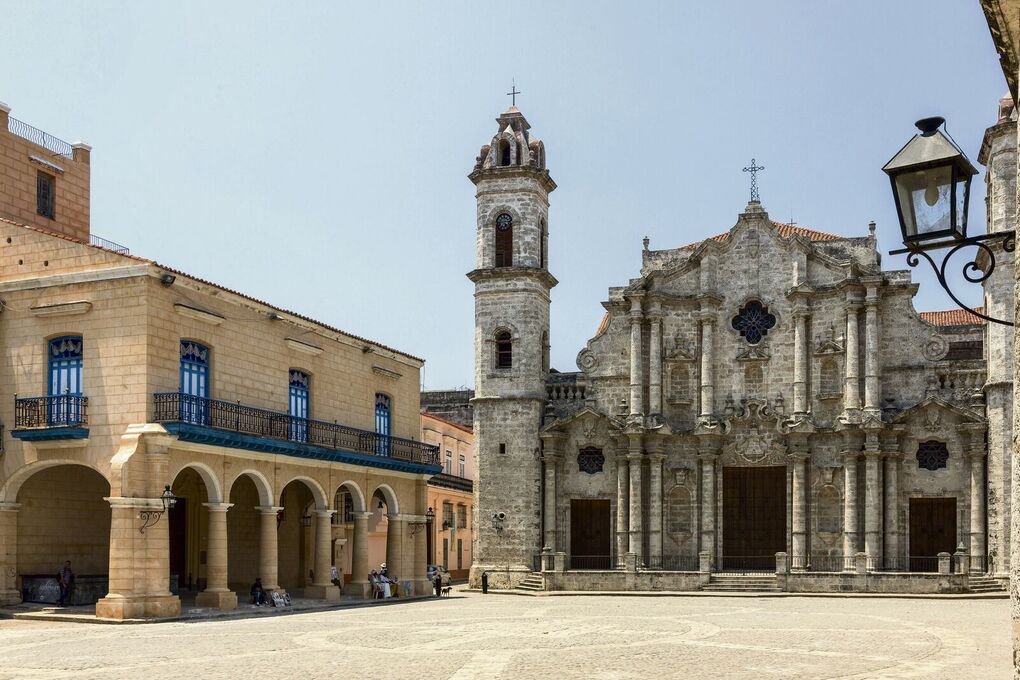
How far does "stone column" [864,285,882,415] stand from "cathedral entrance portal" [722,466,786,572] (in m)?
4.08

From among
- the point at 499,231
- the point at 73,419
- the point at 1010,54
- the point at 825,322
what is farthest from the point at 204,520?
the point at 1010,54

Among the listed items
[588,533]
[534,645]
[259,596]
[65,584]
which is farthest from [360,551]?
[534,645]

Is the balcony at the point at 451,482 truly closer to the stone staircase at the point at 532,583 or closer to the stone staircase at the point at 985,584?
the stone staircase at the point at 532,583

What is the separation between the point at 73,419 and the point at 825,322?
85.2 ft

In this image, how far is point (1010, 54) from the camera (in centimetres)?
696

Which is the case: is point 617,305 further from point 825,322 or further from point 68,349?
point 68,349

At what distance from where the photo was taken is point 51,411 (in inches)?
1079

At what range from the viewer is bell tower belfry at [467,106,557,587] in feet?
138

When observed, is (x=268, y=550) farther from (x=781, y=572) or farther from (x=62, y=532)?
(x=781, y=572)

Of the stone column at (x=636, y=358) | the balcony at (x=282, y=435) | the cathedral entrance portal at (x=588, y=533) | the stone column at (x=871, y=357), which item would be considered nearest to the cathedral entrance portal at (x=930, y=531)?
the stone column at (x=871, y=357)

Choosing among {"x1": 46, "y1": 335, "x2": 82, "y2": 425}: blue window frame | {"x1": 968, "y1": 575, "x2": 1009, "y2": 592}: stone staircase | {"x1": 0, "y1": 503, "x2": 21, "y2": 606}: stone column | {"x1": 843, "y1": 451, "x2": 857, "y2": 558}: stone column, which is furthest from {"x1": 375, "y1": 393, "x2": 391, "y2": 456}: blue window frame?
{"x1": 968, "y1": 575, "x2": 1009, "y2": 592}: stone staircase

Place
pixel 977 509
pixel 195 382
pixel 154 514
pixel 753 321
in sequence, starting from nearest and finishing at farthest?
1. pixel 154 514
2. pixel 195 382
3. pixel 977 509
4. pixel 753 321

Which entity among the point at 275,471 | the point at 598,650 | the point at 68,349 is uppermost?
the point at 68,349

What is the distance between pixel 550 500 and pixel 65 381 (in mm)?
19564
